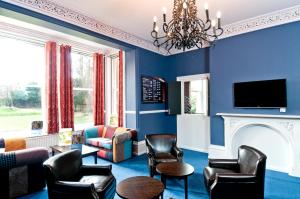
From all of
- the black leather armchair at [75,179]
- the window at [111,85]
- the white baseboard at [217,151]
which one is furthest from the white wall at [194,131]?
the black leather armchair at [75,179]

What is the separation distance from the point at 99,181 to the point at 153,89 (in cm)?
340

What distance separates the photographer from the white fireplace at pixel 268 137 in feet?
11.1

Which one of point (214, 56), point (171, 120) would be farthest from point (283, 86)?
point (171, 120)

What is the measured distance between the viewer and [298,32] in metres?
3.36

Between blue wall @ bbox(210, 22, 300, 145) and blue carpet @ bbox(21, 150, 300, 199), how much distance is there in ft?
3.91

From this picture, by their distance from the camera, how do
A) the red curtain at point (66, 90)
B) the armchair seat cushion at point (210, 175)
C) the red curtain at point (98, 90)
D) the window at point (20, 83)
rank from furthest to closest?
the red curtain at point (98, 90) < the red curtain at point (66, 90) < the window at point (20, 83) < the armchair seat cushion at point (210, 175)

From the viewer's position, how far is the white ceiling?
122 inches

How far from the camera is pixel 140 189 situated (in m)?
2.03

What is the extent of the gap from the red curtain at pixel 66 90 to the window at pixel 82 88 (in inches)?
15.1

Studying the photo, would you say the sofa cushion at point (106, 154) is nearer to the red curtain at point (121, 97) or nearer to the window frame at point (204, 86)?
the red curtain at point (121, 97)

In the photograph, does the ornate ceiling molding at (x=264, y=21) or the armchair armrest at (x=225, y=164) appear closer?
the armchair armrest at (x=225, y=164)

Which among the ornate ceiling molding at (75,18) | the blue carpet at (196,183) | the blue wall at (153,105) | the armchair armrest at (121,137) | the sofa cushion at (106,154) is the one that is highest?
the ornate ceiling molding at (75,18)

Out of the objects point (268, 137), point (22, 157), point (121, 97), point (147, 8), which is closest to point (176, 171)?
point (22, 157)

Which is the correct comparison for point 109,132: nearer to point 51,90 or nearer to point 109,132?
point 109,132
